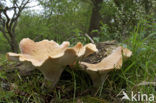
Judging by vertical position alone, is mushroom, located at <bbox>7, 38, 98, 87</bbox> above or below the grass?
above

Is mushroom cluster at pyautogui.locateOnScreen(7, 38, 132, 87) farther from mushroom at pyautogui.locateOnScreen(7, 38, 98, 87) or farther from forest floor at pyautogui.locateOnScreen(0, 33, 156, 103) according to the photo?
forest floor at pyautogui.locateOnScreen(0, 33, 156, 103)

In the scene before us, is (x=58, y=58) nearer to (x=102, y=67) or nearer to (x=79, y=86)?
(x=102, y=67)

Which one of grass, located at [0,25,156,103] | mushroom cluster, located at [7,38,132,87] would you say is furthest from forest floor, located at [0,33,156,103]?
mushroom cluster, located at [7,38,132,87]

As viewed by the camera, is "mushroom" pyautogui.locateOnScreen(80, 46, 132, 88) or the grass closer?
"mushroom" pyautogui.locateOnScreen(80, 46, 132, 88)

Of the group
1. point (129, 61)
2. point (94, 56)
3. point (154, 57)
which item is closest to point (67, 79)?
point (94, 56)

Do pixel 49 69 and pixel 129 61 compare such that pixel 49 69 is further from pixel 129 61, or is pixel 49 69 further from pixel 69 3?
pixel 69 3

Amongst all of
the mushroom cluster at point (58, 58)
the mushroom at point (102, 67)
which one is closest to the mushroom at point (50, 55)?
the mushroom cluster at point (58, 58)
